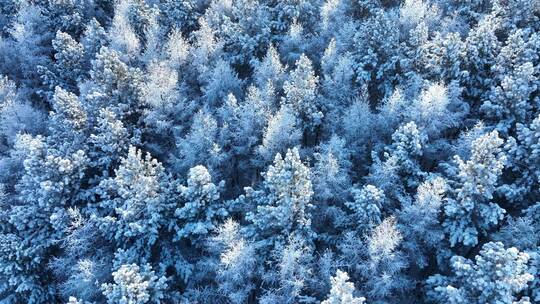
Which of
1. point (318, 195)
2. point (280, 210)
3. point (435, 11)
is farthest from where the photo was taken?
point (435, 11)

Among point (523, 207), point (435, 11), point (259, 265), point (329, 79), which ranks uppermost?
point (435, 11)

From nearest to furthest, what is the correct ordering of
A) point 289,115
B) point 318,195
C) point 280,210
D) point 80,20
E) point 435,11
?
1. point 280,210
2. point 318,195
3. point 289,115
4. point 435,11
5. point 80,20

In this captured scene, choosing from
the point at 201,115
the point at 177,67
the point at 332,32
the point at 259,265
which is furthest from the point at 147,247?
the point at 332,32

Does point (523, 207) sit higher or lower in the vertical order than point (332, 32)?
lower

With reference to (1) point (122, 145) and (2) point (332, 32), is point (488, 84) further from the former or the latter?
(1) point (122, 145)

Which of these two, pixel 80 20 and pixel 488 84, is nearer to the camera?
pixel 488 84

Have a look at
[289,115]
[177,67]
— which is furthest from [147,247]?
[177,67]
